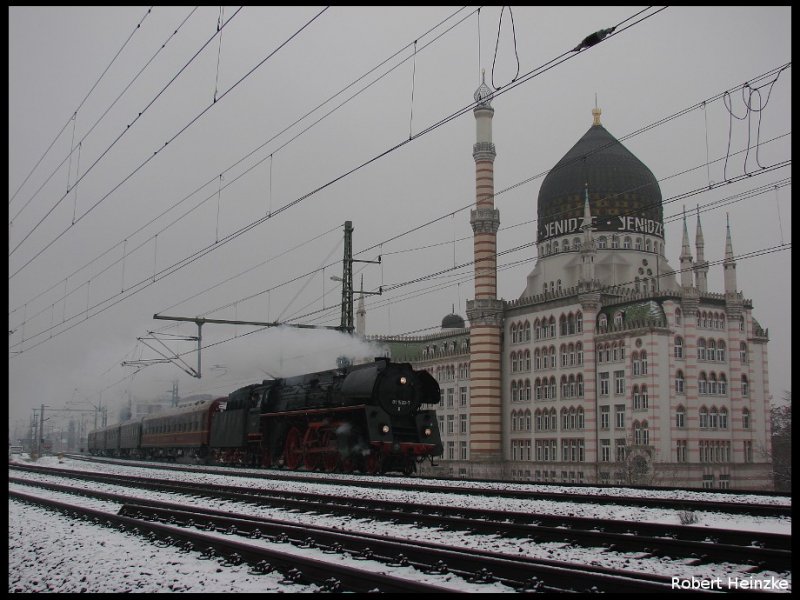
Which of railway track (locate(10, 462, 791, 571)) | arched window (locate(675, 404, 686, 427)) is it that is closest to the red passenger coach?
railway track (locate(10, 462, 791, 571))

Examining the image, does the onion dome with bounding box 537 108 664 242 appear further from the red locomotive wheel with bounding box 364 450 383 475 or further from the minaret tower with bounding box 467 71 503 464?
the red locomotive wheel with bounding box 364 450 383 475

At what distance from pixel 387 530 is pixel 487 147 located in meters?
51.1

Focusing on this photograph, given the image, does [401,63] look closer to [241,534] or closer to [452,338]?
[241,534]

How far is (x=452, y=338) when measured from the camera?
68.8 meters

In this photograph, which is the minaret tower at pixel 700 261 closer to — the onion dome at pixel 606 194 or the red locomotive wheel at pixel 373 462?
the onion dome at pixel 606 194

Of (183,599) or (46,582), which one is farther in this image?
(46,582)

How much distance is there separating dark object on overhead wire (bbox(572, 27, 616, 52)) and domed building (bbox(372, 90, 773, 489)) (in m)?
33.3

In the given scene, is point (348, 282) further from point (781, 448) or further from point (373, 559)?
point (781, 448)

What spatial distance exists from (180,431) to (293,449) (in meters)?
13.3

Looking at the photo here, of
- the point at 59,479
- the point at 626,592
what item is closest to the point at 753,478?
the point at 59,479

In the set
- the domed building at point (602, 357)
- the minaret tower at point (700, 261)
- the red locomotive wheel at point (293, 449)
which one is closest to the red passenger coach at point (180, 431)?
the red locomotive wheel at point (293, 449)

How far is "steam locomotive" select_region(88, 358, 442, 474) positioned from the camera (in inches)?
1029

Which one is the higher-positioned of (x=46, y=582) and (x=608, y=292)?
(x=608, y=292)

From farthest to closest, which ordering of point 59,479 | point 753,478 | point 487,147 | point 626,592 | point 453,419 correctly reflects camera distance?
point 453,419, point 487,147, point 753,478, point 59,479, point 626,592
